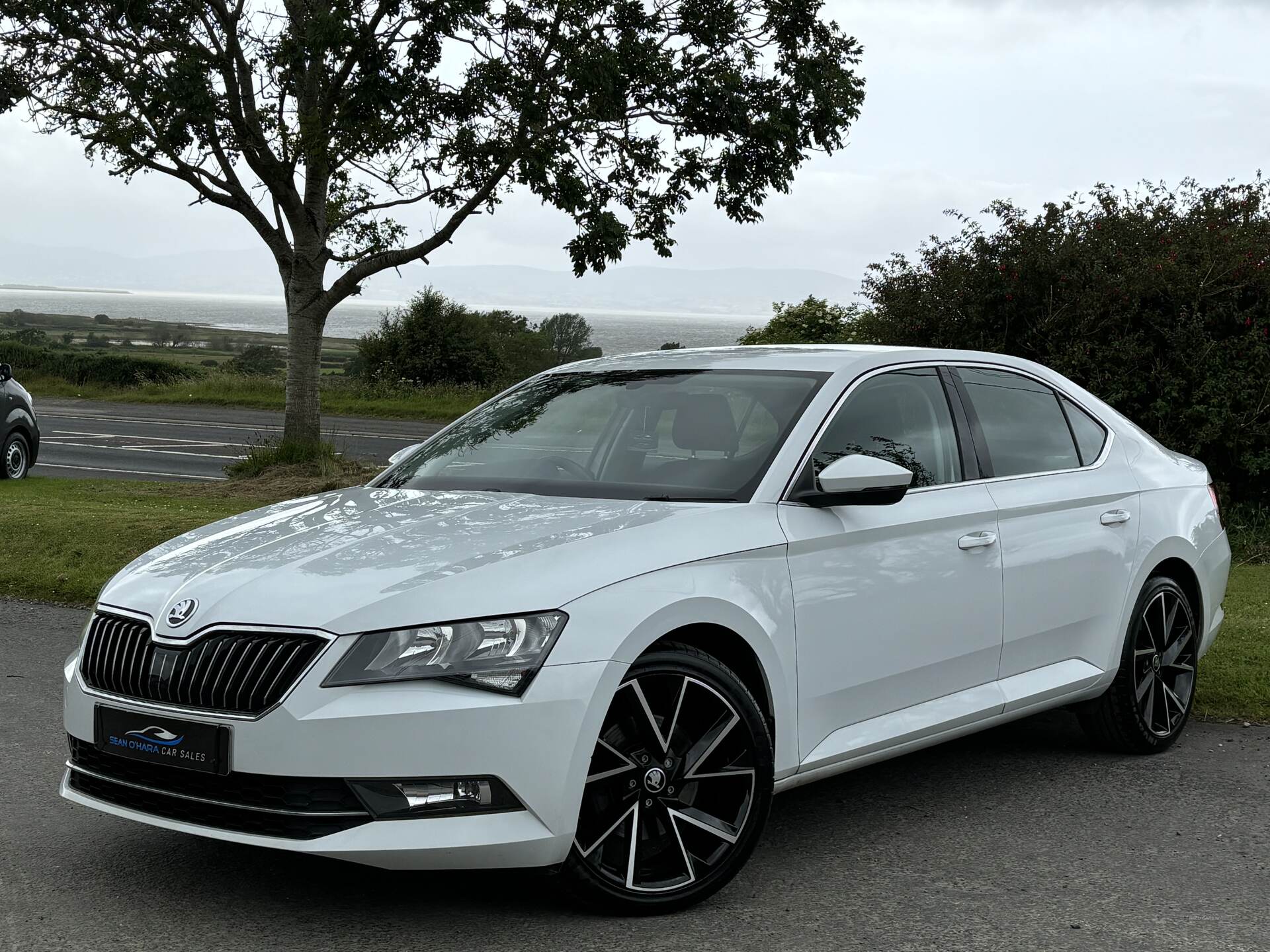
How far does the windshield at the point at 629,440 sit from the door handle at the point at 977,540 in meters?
0.74

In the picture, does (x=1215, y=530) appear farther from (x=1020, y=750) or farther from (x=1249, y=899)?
(x=1249, y=899)

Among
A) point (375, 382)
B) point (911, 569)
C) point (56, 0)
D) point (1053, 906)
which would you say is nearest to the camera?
point (1053, 906)

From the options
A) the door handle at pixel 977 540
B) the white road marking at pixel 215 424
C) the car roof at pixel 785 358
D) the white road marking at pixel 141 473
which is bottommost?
the white road marking at pixel 141 473

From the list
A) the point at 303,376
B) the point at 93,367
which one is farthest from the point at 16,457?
the point at 93,367

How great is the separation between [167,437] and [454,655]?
25581mm

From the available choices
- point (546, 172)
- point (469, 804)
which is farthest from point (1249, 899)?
point (546, 172)

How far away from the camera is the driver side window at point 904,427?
16.3 feet

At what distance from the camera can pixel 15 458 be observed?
18594 mm

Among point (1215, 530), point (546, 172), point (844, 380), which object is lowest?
point (1215, 530)

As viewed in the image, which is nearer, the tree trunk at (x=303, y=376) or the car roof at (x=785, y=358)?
the car roof at (x=785, y=358)

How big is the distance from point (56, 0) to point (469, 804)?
14.5m

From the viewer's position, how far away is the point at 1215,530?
649 cm

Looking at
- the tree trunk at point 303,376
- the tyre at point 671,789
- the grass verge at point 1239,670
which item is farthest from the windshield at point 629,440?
the tree trunk at point 303,376

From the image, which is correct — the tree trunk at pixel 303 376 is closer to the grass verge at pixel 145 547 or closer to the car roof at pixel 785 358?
the grass verge at pixel 145 547
